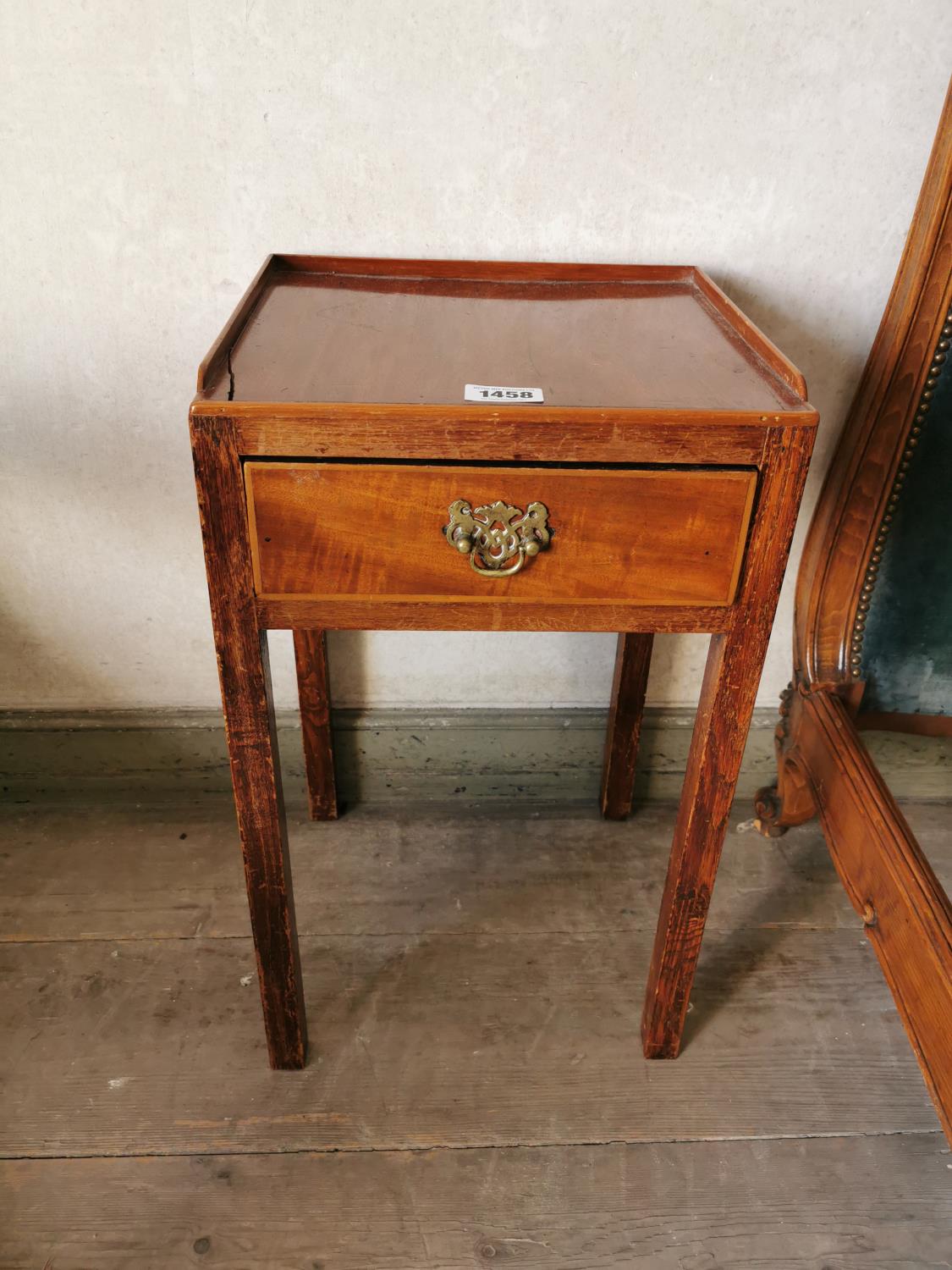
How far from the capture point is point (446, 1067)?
3.60ft

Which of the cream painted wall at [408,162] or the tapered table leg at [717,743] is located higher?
the cream painted wall at [408,162]

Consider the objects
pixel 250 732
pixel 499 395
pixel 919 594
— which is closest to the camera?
pixel 499 395

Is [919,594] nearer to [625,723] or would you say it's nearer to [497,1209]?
[625,723]

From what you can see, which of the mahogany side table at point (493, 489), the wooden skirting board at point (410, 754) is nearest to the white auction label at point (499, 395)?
the mahogany side table at point (493, 489)

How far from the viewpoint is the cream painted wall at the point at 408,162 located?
101cm

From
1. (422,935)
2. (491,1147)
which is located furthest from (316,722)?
(491,1147)

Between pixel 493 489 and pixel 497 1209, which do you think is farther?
pixel 497 1209

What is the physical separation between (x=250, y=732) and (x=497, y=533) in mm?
299

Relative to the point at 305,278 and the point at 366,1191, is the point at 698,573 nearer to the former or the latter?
the point at 305,278

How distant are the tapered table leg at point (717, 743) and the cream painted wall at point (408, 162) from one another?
1.59 ft

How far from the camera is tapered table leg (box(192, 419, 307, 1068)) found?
750mm

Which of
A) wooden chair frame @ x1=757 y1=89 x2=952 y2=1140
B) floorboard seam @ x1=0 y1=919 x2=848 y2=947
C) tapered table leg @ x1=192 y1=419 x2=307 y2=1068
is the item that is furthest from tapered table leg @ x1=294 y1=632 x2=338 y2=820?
wooden chair frame @ x1=757 y1=89 x2=952 y2=1140

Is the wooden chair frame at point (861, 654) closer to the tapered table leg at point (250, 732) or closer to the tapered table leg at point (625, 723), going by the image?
the tapered table leg at point (625, 723)

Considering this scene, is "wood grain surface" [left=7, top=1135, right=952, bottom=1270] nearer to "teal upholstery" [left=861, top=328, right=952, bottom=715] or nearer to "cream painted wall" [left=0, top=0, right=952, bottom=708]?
"teal upholstery" [left=861, top=328, right=952, bottom=715]
